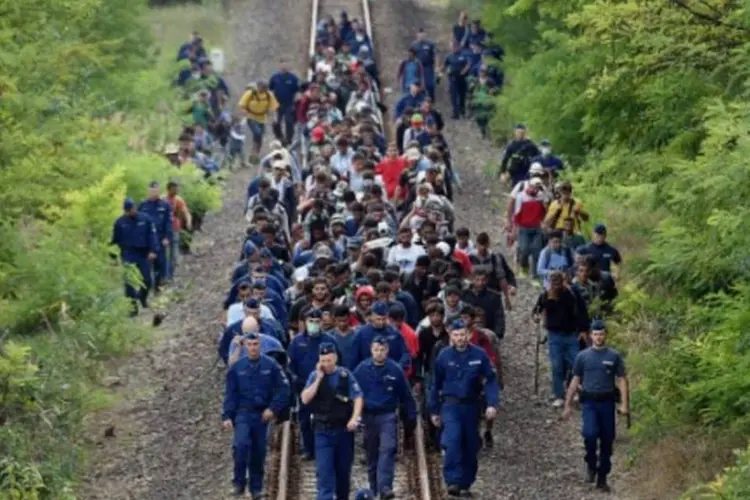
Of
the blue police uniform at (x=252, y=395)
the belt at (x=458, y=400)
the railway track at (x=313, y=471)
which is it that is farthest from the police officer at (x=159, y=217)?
the belt at (x=458, y=400)

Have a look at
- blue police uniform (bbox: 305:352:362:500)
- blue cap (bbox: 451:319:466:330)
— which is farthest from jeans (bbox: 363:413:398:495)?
blue cap (bbox: 451:319:466:330)

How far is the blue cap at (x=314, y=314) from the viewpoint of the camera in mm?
20891

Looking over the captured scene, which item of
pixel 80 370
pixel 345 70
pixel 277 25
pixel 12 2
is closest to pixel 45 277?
pixel 80 370

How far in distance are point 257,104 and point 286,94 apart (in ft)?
6.92

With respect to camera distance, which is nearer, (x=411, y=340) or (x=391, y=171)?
(x=411, y=340)

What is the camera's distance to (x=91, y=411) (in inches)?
969

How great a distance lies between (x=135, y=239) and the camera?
28719 millimetres

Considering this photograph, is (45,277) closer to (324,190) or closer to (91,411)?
(91,411)

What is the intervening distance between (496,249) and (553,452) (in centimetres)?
1022

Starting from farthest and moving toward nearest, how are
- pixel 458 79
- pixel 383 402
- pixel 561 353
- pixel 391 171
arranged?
1. pixel 458 79
2. pixel 391 171
3. pixel 561 353
4. pixel 383 402

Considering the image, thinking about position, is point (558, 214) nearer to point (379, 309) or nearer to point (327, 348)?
point (379, 309)

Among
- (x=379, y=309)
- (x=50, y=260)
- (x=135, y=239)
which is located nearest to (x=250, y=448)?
(x=379, y=309)

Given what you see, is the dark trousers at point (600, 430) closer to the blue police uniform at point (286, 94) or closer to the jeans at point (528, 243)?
the jeans at point (528, 243)

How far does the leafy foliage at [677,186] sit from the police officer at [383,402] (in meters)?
2.81
